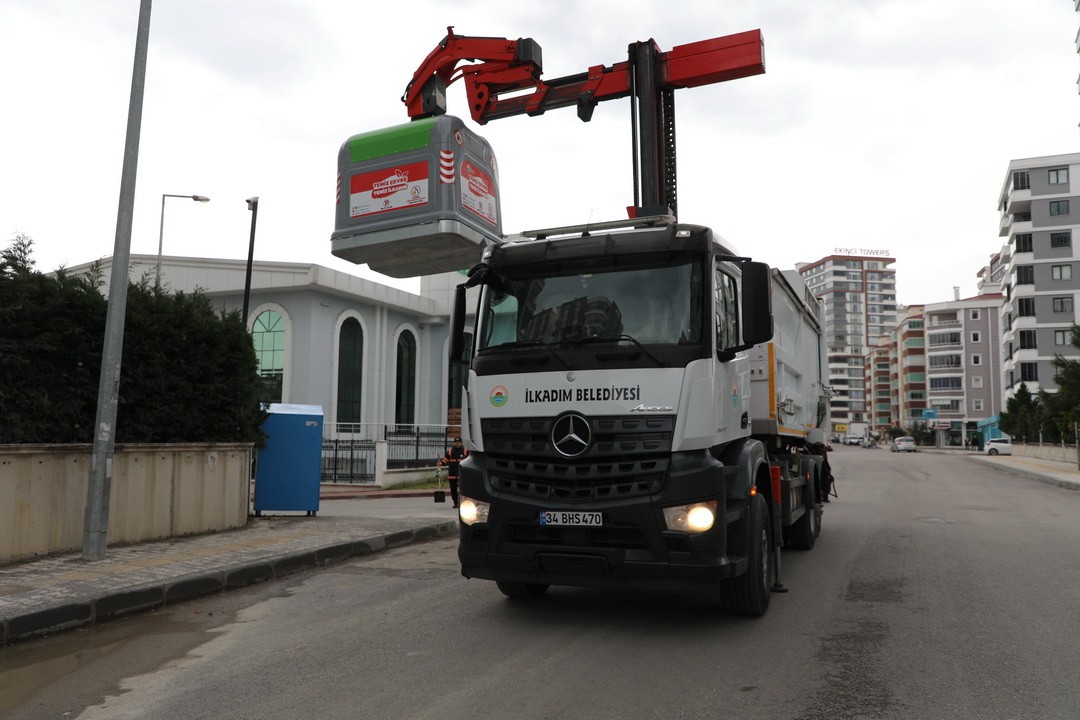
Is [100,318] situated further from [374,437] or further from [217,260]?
[217,260]

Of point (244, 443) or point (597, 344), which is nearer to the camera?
point (597, 344)

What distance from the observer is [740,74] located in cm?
877

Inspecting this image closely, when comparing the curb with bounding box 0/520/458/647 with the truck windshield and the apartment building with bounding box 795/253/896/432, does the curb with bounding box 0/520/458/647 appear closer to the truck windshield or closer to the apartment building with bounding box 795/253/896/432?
the truck windshield

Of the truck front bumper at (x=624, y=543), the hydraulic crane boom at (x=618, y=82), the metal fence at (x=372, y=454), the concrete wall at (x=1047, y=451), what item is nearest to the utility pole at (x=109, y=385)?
the hydraulic crane boom at (x=618, y=82)

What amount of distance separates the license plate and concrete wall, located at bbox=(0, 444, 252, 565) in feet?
17.8

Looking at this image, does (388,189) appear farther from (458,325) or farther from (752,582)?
(752,582)

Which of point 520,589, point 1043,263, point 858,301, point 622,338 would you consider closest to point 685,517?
point 622,338

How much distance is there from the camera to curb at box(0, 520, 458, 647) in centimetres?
590

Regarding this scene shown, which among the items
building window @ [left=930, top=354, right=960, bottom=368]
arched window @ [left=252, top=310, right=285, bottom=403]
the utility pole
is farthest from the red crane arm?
building window @ [left=930, top=354, right=960, bottom=368]

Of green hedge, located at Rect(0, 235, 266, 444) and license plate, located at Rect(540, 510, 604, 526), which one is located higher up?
green hedge, located at Rect(0, 235, 266, 444)

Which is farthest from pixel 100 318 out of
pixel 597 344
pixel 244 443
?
pixel 597 344

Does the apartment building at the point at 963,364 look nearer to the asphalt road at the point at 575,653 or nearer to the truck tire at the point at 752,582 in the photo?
the asphalt road at the point at 575,653

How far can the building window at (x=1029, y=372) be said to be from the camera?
6706 cm

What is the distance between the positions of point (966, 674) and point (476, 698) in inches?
111
